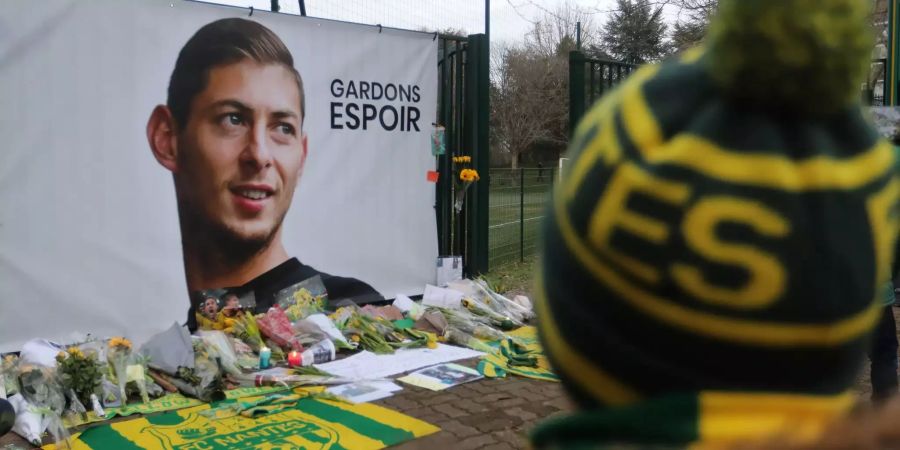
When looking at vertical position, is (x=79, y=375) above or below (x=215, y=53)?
below

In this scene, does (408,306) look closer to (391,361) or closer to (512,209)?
(391,361)

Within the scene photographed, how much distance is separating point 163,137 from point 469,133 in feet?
10.8

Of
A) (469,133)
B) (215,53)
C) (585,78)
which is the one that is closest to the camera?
(215,53)

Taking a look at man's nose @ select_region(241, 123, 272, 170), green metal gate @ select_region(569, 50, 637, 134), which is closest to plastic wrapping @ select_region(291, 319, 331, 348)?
man's nose @ select_region(241, 123, 272, 170)

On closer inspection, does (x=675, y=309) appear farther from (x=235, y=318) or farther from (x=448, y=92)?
(x=448, y=92)

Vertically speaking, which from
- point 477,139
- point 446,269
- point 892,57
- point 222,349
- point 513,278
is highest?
point 892,57

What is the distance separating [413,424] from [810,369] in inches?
158

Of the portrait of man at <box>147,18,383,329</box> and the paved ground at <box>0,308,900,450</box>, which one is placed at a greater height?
the portrait of man at <box>147,18,383,329</box>

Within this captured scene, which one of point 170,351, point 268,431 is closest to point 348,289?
point 170,351

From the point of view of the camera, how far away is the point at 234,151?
22.7ft

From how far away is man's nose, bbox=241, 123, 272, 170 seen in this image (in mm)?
6988

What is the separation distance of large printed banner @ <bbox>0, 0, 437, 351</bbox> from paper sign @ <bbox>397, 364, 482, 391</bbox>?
6.82ft

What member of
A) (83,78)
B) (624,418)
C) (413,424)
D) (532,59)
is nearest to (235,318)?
(83,78)

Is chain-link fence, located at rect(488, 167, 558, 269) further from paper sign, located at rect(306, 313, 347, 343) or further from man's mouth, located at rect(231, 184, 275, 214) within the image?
paper sign, located at rect(306, 313, 347, 343)
